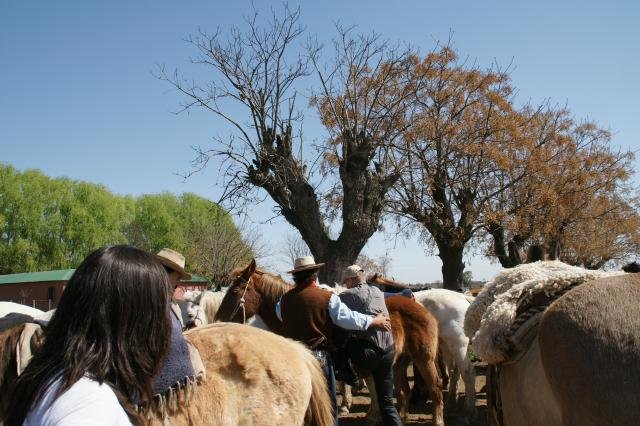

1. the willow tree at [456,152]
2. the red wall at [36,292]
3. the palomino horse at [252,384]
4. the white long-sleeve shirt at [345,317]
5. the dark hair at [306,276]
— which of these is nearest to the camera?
the palomino horse at [252,384]

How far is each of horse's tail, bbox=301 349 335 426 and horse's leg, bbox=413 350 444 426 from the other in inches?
165

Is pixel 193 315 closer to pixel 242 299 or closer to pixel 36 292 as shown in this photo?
pixel 242 299

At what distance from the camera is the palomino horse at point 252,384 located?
112 inches

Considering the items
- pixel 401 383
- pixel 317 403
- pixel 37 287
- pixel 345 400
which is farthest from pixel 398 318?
pixel 37 287

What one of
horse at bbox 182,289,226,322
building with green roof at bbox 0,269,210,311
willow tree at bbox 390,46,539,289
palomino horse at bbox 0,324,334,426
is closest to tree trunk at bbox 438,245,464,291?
willow tree at bbox 390,46,539,289

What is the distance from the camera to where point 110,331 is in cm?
141

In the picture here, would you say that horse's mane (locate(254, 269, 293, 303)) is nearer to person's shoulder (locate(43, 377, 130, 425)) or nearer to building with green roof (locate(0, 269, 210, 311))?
person's shoulder (locate(43, 377, 130, 425))

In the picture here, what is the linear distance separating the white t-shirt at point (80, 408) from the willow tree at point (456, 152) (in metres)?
17.1

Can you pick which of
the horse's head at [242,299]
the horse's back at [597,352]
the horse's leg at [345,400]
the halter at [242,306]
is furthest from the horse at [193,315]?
the horse's back at [597,352]

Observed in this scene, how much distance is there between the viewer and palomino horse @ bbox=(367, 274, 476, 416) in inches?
324

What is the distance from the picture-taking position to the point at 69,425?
1126 mm

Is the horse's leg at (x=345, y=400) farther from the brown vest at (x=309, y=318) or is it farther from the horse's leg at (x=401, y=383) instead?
the brown vest at (x=309, y=318)

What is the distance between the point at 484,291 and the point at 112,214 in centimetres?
4943

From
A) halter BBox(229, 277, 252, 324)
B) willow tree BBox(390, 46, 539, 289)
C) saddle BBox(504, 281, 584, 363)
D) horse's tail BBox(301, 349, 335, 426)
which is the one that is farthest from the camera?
willow tree BBox(390, 46, 539, 289)
